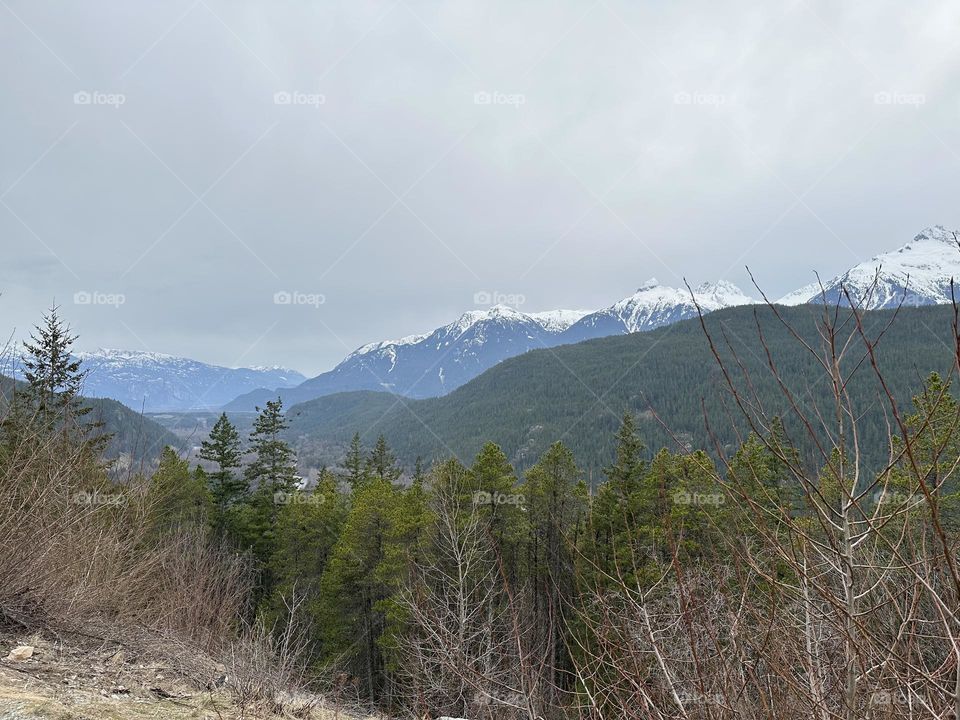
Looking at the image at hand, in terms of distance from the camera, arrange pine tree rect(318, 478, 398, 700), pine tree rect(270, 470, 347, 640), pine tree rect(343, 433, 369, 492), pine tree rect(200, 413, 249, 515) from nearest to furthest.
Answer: pine tree rect(318, 478, 398, 700), pine tree rect(270, 470, 347, 640), pine tree rect(200, 413, 249, 515), pine tree rect(343, 433, 369, 492)

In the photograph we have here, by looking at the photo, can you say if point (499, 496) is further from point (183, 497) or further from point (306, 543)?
point (183, 497)

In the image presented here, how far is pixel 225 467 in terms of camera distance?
94.3ft

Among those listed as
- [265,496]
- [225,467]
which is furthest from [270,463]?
[225,467]

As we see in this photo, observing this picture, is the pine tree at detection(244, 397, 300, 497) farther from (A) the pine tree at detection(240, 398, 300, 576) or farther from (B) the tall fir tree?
(B) the tall fir tree

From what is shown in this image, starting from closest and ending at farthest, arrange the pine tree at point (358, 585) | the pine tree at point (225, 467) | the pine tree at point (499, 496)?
1. the pine tree at point (499, 496)
2. the pine tree at point (358, 585)
3. the pine tree at point (225, 467)

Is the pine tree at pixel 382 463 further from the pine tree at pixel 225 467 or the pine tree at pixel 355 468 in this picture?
the pine tree at pixel 225 467

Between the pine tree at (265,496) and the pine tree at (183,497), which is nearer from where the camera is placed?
the pine tree at (183,497)

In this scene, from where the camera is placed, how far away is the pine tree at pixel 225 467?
2845cm

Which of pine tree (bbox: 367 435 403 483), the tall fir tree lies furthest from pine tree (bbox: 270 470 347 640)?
pine tree (bbox: 367 435 403 483)

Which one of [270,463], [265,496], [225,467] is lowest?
[265,496]

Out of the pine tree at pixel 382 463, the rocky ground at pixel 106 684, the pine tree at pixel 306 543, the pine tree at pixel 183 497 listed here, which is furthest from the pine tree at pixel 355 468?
the rocky ground at pixel 106 684

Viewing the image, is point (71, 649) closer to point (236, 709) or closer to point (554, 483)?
point (236, 709)

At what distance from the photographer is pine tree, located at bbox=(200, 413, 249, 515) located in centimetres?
2845

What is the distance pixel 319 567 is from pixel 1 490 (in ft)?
65.7
